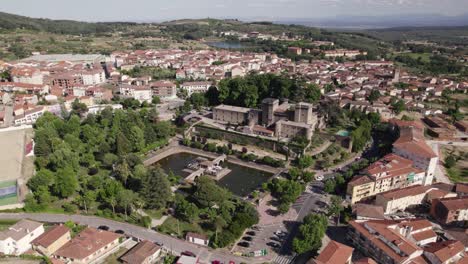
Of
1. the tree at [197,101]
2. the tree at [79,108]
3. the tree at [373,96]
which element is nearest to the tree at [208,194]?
the tree at [197,101]

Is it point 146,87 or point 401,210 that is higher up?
point 146,87

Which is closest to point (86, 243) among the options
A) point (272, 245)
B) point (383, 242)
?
point (272, 245)

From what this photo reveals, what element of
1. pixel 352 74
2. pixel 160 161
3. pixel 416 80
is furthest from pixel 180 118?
pixel 416 80

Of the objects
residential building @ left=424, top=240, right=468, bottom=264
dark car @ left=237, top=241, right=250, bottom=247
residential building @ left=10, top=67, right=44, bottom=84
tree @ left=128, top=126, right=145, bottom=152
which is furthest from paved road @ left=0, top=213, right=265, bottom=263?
residential building @ left=10, top=67, right=44, bottom=84

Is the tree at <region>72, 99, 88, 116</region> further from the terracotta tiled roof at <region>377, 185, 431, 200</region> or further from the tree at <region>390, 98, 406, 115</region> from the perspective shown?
the tree at <region>390, 98, 406, 115</region>

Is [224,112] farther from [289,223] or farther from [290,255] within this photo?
[290,255]

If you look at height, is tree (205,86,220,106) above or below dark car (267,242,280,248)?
above

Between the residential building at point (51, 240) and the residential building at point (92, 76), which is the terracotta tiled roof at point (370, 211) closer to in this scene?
the residential building at point (51, 240)

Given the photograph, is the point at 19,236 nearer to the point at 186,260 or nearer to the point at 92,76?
the point at 186,260
